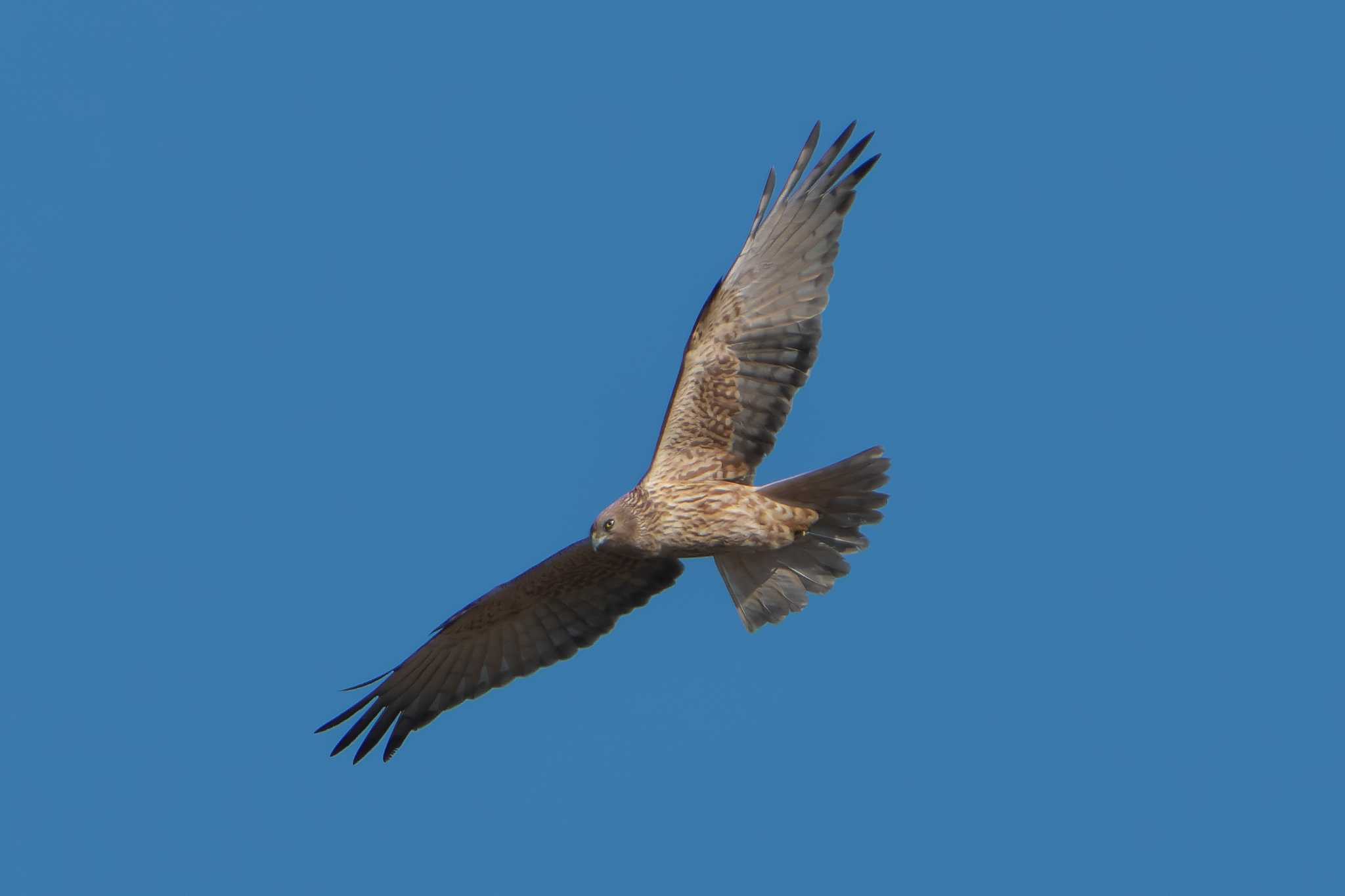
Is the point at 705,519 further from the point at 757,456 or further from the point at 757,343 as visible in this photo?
the point at 757,343

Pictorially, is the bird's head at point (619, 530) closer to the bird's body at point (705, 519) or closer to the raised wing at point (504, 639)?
the bird's body at point (705, 519)

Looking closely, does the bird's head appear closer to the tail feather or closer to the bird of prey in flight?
the bird of prey in flight

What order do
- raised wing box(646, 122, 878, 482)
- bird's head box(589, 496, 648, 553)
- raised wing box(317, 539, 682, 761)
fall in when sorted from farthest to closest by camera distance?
raised wing box(317, 539, 682, 761)
raised wing box(646, 122, 878, 482)
bird's head box(589, 496, 648, 553)

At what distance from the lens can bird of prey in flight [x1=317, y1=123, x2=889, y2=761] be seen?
451 inches

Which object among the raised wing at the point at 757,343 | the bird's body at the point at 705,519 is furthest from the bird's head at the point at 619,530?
the raised wing at the point at 757,343

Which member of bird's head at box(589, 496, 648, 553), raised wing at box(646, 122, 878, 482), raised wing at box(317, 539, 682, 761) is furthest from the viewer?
raised wing at box(317, 539, 682, 761)

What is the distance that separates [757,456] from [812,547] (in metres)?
0.66

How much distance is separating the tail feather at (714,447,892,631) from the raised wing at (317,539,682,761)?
75 cm

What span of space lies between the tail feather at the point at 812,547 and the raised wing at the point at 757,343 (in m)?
0.46

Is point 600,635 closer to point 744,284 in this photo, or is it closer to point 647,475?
point 647,475

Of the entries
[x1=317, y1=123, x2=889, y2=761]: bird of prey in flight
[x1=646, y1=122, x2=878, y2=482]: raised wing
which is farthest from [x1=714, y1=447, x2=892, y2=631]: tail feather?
[x1=646, y1=122, x2=878, y2=482]: raised wing

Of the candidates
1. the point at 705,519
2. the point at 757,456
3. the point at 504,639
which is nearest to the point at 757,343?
the point at 757,456

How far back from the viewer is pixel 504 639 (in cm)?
1288

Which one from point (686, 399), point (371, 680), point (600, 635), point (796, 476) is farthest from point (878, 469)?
point (371, 680)
